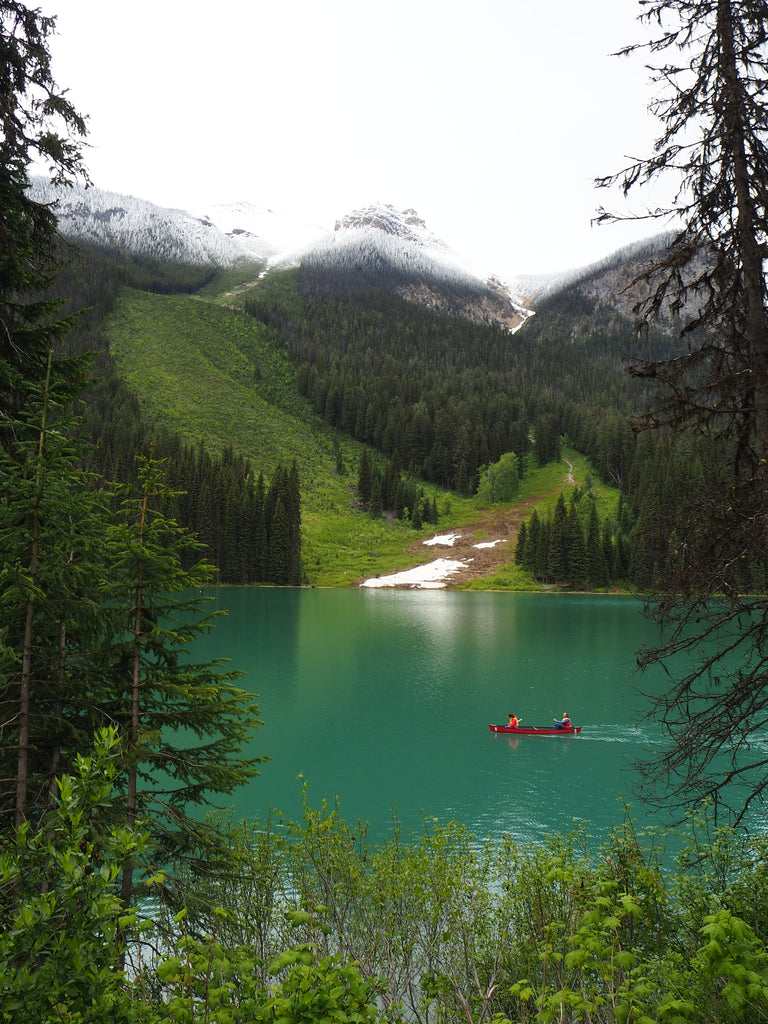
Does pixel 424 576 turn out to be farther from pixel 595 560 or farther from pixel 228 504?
pixel 228 504

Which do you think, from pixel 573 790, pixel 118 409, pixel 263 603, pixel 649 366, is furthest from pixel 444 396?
pixel 649 366

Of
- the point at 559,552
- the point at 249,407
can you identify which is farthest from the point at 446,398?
the point at 559,552

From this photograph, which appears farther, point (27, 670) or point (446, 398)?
point (446, 398)

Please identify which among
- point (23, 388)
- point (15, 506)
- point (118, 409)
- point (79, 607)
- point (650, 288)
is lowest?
point (79, 607)

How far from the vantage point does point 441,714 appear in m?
28.2

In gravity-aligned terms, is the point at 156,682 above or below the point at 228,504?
below

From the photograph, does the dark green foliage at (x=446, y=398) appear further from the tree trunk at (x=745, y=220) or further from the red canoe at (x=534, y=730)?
the tree trunk at (x=745, y=220)

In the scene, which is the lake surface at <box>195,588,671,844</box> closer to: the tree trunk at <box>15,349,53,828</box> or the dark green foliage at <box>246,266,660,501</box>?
the tree trunk at <box>15,349,53,828</box>

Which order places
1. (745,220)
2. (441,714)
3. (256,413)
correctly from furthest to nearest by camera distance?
(256,413), (441,714), (745,220)

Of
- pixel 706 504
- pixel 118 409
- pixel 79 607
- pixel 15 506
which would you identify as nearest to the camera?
pixel 15 506

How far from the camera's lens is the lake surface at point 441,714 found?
18328mm

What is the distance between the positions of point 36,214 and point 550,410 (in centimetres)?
14566

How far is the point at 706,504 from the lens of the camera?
6.53 metres

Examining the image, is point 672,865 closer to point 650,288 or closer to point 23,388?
point 650,288
